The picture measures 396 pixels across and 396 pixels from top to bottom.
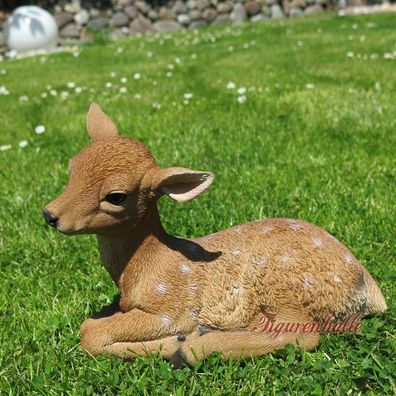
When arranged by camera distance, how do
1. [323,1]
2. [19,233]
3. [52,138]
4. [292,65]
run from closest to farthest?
[19,233], [52,138], [292,65], [323,1]

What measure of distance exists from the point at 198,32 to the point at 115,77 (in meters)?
8.63

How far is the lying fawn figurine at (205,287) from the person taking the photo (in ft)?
9.85

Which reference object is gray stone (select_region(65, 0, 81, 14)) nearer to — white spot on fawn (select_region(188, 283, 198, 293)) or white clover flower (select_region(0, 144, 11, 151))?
white clover flower (select_region(0, 144, 11, 151))

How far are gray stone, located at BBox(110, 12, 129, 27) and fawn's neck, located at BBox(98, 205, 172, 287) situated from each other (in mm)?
19209

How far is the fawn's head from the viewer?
2777 millimetres

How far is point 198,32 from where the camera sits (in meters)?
18.8

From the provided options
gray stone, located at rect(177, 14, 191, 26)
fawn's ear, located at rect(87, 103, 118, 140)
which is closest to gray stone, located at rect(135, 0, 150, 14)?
gray stone, located at rect(177, 14, 191, 26)

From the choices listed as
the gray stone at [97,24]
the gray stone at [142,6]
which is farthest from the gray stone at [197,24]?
the gray stone at [97,24]

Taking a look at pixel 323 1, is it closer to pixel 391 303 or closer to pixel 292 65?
pixel 292 65

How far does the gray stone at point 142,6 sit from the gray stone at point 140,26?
28cm

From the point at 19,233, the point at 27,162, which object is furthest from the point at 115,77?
the point at 19,233

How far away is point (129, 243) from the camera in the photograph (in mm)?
3033

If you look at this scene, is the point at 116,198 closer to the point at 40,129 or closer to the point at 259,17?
the point at 40,129

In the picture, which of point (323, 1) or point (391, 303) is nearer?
point (391, 303)
